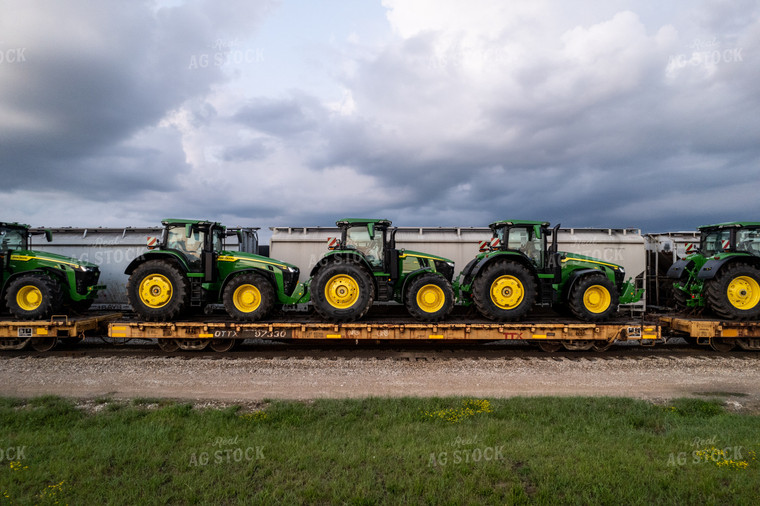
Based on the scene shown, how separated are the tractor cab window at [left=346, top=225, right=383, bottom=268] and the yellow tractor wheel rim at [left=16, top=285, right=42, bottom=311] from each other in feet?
24.0

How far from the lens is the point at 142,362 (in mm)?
8672

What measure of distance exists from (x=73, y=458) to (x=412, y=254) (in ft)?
24.1

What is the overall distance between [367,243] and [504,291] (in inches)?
132

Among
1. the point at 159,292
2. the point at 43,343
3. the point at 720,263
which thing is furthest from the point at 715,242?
the point at 43,343

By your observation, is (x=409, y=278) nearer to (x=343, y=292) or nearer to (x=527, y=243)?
(x=343, y=292)

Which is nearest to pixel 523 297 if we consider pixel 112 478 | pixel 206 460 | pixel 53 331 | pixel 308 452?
pixel 308 452

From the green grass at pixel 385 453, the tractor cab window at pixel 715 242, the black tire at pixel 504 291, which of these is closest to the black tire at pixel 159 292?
the green grass at pixel 385 453

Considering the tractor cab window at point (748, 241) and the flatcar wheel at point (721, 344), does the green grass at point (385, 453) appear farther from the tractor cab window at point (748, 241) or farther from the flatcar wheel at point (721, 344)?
the tractor cab window at point (748, 241)

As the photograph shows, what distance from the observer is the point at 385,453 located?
4.33 meters

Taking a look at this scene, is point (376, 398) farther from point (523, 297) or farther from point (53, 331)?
point (53, 331)

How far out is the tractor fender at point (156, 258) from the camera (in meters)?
9.55

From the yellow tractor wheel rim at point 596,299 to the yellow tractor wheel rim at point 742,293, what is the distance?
2891 millimetres

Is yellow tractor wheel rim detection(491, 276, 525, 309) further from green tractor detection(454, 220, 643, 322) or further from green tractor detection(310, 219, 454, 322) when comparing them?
green tractor detection(310, 219, 454, 322)

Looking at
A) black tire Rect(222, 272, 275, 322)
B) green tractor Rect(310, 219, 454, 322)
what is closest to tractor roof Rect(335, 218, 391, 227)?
green tractor Rect(310, 219, 454, 322)
